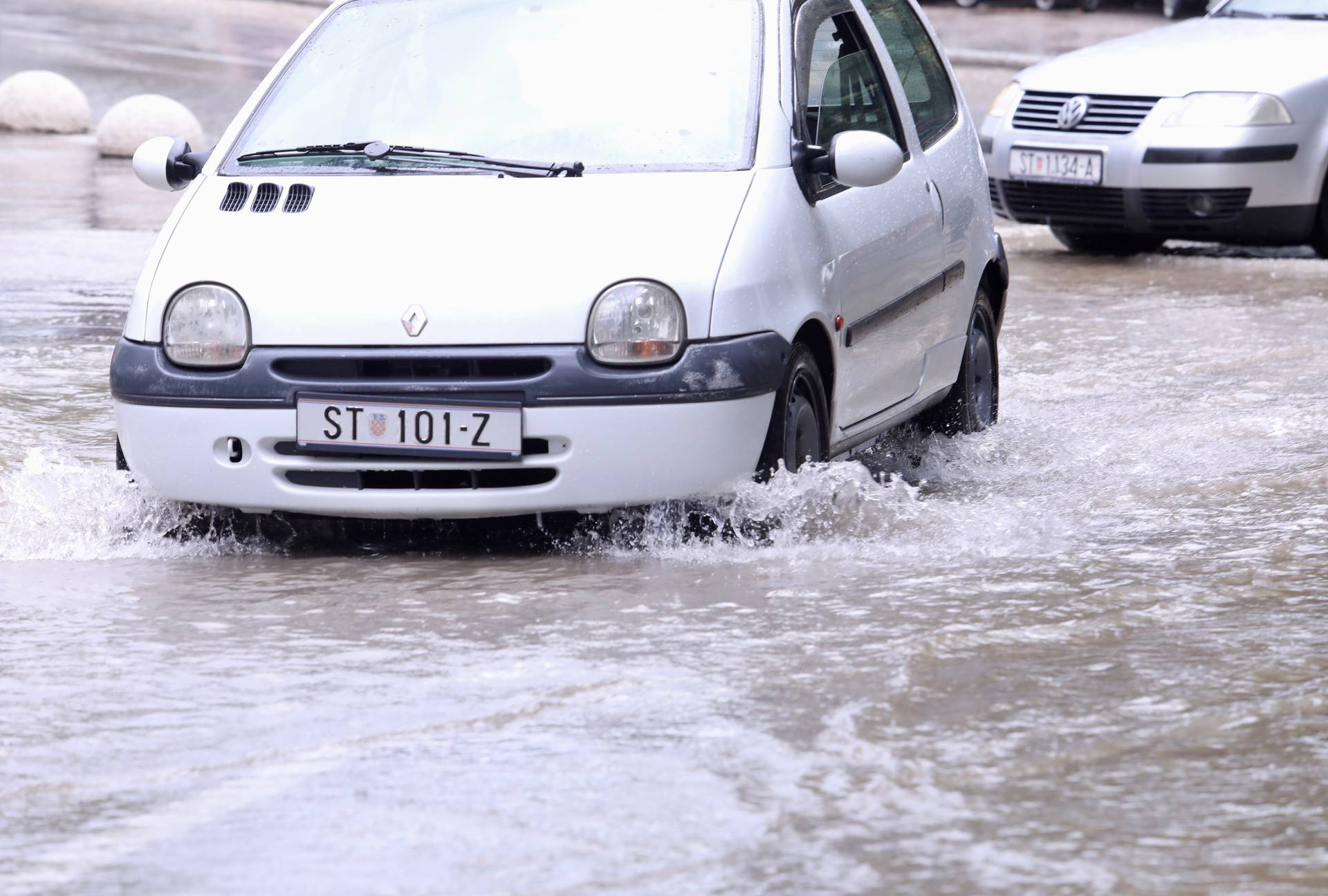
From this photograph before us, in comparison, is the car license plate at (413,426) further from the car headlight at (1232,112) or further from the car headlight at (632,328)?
the car headlight at (1232,112)

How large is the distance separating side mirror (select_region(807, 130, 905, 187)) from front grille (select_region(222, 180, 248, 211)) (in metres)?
1.46

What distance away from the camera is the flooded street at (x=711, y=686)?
3475 millimetres

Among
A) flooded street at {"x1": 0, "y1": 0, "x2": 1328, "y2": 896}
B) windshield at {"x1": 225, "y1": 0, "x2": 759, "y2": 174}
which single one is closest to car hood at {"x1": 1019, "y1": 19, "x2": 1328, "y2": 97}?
flooded street at {"x1": 0, "y1": 0, "x2": 1328, "y2": 896}

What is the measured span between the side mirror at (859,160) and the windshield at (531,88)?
8.5 inches

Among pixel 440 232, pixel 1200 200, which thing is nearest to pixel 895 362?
pixel 440 232

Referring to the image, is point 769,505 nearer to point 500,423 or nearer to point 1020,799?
point 500,423

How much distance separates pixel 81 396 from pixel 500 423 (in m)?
3.29

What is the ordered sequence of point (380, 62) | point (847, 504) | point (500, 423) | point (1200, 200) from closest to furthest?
point (500, 423) → point (847, 504) → point (380, 62) → point (1200, 200)

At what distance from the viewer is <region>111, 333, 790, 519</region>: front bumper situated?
17.7 ft

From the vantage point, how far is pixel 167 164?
642 cm

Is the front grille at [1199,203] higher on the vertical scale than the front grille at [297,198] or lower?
lower

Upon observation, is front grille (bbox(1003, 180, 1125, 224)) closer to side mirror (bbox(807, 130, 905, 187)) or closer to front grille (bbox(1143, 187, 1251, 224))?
front grille (bbox(1143, 187, 1251, 224))

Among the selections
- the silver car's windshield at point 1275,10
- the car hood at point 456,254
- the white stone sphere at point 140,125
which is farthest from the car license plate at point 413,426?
the white stone sphere at point 140,125

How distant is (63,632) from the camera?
Answer: 492 cm
